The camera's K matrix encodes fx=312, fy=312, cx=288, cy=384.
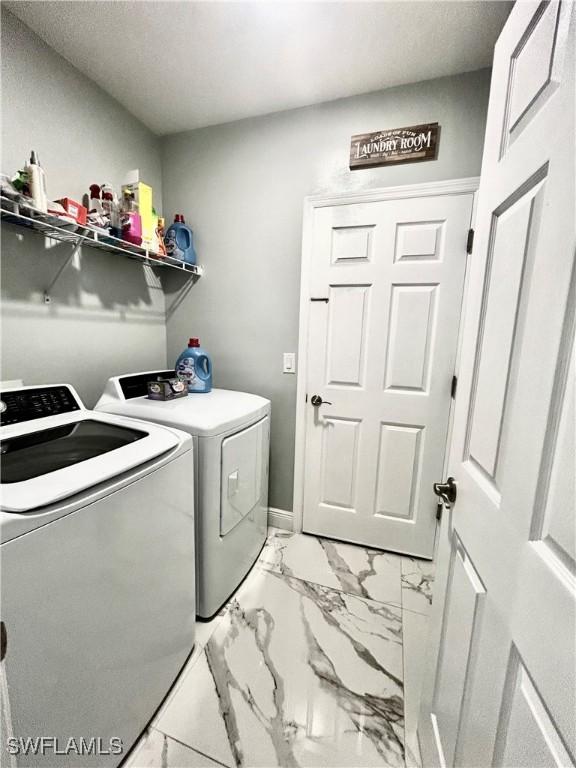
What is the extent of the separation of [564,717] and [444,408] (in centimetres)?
152

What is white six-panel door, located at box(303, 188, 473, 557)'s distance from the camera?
1.72 meters

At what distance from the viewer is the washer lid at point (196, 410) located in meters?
1.33

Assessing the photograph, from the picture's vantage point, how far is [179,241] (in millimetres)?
2072

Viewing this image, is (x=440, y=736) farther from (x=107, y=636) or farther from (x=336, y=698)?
(x=107, y=636)

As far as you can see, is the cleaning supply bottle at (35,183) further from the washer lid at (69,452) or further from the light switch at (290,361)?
the light switch at (290,361)

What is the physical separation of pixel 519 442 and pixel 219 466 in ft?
3.67

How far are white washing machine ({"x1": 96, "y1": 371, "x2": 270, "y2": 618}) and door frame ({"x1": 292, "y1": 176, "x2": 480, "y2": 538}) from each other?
312 millimetres

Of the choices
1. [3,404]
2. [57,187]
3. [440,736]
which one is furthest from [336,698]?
[57,187]

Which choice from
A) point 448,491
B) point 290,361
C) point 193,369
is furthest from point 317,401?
point 448,491

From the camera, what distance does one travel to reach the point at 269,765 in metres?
0.99

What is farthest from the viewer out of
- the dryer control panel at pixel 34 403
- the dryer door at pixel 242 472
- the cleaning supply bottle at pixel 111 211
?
the cleaning supply bottle at pixel 111 211

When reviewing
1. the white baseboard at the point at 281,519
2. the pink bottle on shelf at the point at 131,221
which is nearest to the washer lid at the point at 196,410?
the pink bottle on shelf at the point at 131,221

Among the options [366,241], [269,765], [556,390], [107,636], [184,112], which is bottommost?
[269,765]

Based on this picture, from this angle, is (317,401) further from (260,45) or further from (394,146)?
(260,45)
